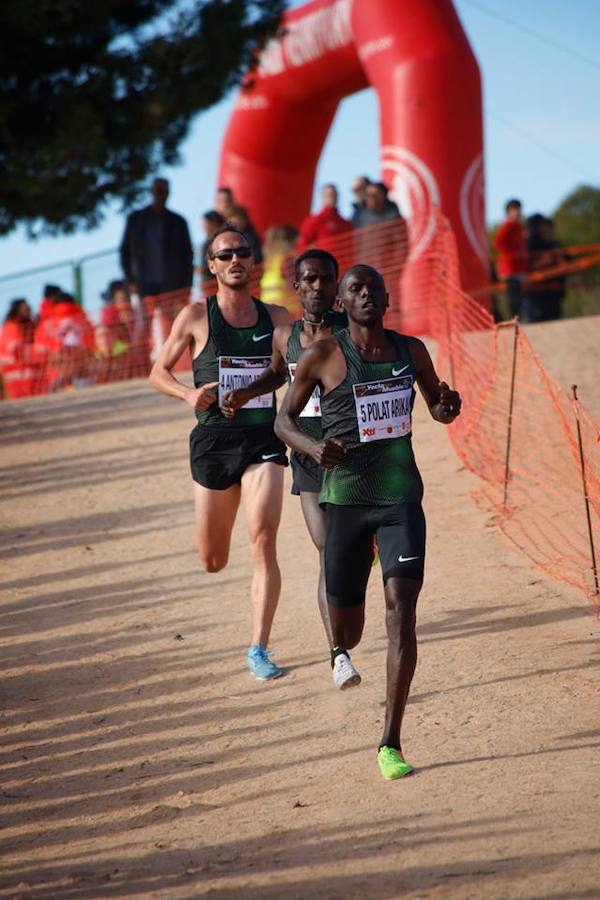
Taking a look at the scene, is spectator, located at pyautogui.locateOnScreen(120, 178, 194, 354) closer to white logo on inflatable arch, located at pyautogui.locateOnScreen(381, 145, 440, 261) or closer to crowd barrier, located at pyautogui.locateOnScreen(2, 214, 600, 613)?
crowd barrier, located at pyautogui.locateOnScreen(2, 214, 600, 613)

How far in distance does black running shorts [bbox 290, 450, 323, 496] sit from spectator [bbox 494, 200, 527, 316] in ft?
40.9

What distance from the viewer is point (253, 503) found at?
6891 millimetres

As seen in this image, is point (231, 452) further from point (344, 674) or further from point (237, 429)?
point (344, 674)

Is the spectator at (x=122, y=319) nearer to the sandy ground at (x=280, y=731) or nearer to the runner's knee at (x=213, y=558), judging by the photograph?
the sandy ground at (x=280, y=731)

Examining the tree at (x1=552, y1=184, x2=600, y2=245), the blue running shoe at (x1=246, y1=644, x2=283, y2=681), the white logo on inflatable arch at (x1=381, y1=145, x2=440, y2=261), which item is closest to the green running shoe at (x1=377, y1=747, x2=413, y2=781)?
the blue running shoe at (x1=246, y1=644, x2=283, y2=681)

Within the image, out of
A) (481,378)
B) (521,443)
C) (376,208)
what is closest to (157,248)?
(376,208)

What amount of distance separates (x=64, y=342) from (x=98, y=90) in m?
3.27

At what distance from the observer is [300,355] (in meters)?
6.38

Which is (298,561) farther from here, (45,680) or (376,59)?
(376,59)

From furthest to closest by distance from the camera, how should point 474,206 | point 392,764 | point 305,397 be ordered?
point 474,206 < point 305,397 < point 392,764

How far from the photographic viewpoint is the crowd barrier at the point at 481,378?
927cm

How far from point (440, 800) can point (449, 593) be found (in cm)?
322

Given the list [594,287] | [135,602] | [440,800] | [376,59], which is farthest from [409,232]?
[440,800]

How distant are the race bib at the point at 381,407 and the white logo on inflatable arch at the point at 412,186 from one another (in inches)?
476
